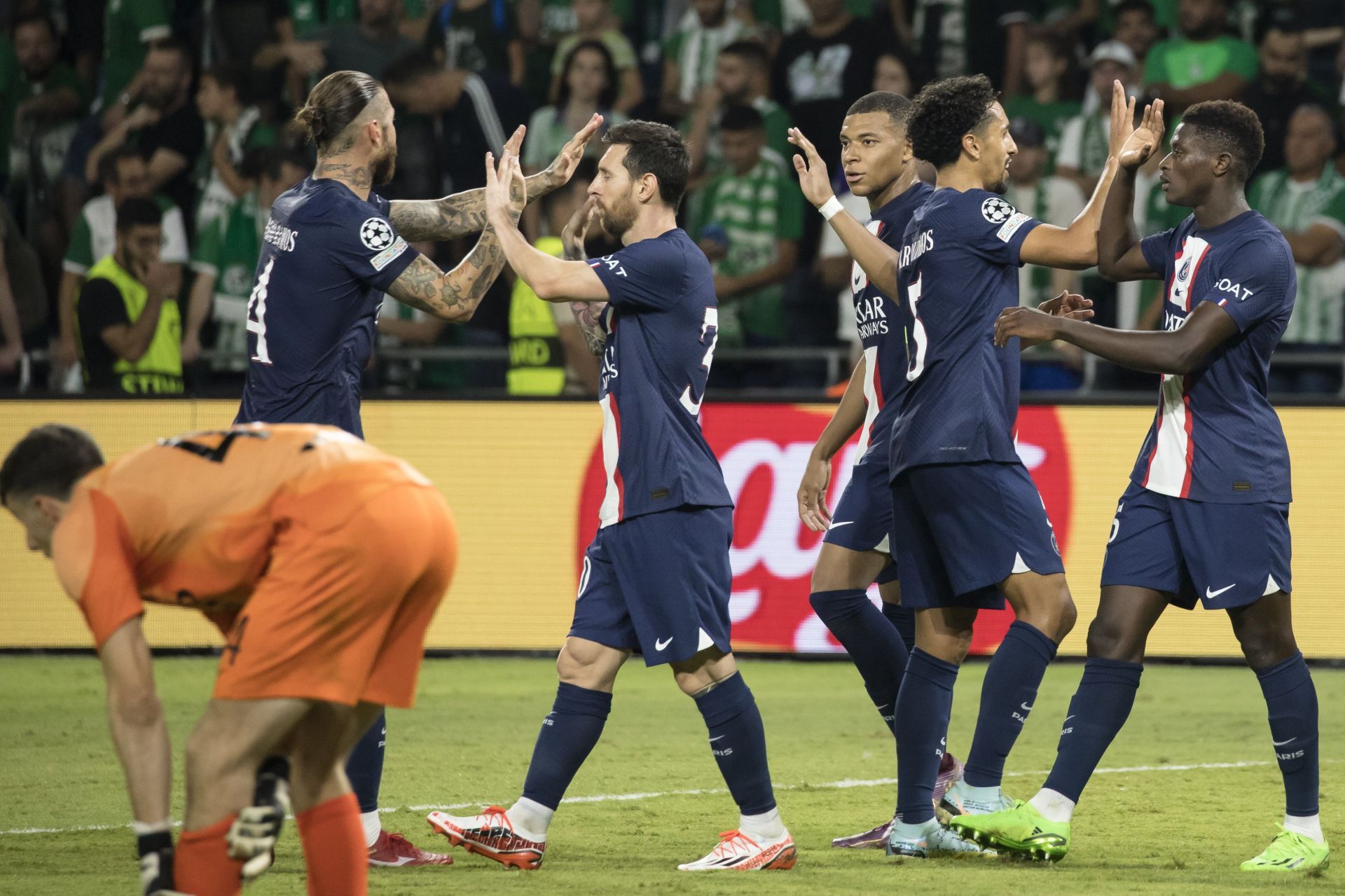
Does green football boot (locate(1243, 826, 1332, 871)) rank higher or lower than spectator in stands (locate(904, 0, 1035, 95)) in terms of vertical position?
lower

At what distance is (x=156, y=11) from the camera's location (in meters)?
13.2

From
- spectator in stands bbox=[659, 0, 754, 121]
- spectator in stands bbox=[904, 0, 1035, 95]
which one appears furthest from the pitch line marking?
spectator in stands bbox=[659, 0, 754, 121]

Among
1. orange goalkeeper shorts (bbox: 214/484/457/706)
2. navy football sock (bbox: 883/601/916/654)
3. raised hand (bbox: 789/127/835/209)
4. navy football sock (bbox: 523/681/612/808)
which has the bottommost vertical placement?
navy football sock (bbox: 523/681/612/808)

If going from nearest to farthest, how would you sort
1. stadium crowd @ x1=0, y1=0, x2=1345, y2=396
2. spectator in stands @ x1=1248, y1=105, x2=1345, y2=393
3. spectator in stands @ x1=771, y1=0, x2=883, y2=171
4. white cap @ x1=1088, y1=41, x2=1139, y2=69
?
1. spectator in stands @ x1=1248, y1=105, x2=1345, y2=393
2. stadium crowd @ x1=0, y1=0, x2=1345, y2=396
3. white cap @ x1=1088, y1=41, x2=1139, y2=69
4. spectator in stands @ x1=771, y1=0, x2=883, y2=171

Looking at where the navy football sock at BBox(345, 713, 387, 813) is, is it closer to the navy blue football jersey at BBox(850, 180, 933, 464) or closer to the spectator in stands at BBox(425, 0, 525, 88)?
the navy blue football jersey at BBox(850, 180, 933, 464)

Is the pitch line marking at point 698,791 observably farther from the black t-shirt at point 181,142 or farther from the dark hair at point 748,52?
the black t-shirt at point 181,142

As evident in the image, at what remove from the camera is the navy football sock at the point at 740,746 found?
5289 mm

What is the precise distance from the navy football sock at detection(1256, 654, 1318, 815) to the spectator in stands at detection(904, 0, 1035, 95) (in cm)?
749

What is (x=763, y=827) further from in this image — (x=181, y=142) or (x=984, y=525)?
(x=181, y=142)

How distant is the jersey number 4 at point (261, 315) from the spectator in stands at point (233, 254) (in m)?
6.56

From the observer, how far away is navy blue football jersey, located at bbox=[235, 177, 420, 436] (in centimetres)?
539

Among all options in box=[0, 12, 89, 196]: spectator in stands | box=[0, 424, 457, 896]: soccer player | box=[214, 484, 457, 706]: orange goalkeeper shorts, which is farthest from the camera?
box=[0, 12, 89, 196]: spectator in stands

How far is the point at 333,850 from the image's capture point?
13.0 ft

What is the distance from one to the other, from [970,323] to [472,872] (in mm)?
2315
